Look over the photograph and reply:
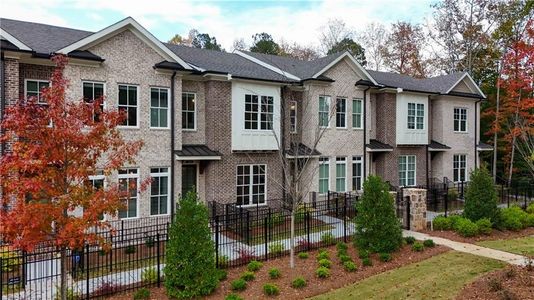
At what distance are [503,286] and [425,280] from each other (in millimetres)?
1740

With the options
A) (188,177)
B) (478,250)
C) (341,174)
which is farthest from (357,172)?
(188,177)

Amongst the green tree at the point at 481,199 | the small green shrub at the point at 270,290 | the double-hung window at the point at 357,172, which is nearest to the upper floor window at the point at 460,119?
the double-hung window at the point at 357,172

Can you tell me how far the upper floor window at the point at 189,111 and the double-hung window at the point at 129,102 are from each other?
2414mm

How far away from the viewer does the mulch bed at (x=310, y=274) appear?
31.3 feet

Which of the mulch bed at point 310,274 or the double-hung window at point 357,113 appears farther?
the double-hung window at point 357,113

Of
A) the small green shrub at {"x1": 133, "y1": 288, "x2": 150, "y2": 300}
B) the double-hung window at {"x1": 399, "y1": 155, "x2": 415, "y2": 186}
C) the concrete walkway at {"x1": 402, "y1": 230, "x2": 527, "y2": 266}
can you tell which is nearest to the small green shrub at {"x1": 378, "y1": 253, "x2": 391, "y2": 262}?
the concrete walkway at {"x1": 402, "y1": 230, "x2": 527, "y2": 266}

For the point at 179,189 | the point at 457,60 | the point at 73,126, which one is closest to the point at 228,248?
the point at 179,189

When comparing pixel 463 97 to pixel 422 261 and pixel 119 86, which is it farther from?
pixel 119 86

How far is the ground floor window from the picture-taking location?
17453 millimetres

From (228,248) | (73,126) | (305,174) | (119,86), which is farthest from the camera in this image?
(305,174)

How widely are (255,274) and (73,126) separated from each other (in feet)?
19.9

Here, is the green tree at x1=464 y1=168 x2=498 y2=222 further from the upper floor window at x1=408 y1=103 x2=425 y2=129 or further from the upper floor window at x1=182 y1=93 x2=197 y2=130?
the upper floor window at x1=182 y1=93 x2=197 y2=130

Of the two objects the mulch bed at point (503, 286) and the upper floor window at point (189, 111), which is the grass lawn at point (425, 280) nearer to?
the mulch bed at point (503, 286)

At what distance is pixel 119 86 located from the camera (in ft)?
46.9
